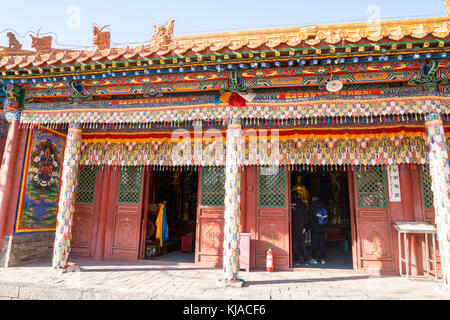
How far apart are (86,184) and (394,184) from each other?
7833 millimetres

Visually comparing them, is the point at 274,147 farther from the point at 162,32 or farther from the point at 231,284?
the point at 162,32

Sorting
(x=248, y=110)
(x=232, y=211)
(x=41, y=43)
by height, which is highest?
(x=41, y=43)

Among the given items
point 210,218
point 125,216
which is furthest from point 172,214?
point 210,218

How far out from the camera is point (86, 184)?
306 inches

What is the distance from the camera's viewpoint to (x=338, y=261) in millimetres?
7633

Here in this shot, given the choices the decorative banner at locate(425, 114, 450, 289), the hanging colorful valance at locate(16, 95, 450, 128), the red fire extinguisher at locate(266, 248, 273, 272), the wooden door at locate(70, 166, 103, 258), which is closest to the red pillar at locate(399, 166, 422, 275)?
the decorative banner at locate(425, 114, 450, 289)

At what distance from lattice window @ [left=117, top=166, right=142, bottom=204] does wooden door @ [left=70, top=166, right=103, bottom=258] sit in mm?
622

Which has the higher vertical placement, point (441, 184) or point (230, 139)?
point (230, 139)

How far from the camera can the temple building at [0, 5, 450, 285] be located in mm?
4957

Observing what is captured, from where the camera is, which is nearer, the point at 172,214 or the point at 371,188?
the point at 371,188

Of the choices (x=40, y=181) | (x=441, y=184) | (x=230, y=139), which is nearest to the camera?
(x=441, y=184)

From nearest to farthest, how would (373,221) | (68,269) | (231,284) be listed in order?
(231,284), (68,269), (373,221)
